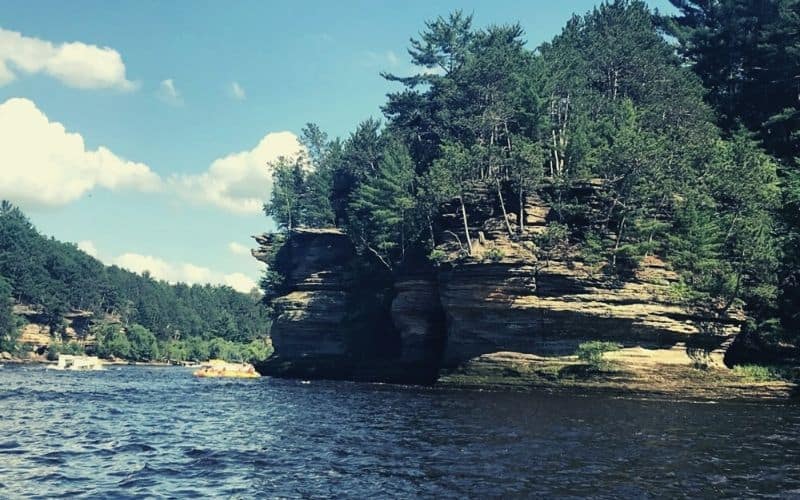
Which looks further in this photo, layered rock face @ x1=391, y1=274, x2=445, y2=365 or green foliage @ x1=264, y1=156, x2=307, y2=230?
green foliage @ x1=264, y1=156, x2=307, y2=230

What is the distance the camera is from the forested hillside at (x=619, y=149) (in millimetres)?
48594

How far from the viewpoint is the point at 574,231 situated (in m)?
54.2

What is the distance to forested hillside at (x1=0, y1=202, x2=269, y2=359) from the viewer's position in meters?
144

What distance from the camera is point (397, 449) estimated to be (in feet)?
78.0

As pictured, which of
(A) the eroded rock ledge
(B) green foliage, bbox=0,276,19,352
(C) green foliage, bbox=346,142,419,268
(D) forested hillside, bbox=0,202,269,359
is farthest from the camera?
(D) forested hillside, bbox=0,202,269,359

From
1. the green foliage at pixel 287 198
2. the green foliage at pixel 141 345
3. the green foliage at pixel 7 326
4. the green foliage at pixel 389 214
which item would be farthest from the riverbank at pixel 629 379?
the green foliage at pixel 141 345

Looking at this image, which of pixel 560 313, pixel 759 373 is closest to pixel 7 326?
pixel 560 313

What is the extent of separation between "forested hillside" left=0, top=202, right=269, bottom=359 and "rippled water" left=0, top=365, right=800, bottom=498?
100.0 metres

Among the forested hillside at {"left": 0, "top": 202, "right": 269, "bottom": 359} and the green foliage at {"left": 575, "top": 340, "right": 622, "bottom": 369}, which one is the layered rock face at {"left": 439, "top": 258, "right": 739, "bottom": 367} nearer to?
the green foliage at {"left": 575, "top": 340, "right": 622, "bottom": 369}

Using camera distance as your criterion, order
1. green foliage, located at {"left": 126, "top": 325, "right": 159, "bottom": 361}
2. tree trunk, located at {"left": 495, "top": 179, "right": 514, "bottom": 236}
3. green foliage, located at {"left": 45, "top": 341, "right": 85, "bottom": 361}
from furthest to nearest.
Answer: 1. green foliage, located at {"left": 126, "top": 325, "right": 159, "bottom": 361}
2. green foliage, located at {"left": 45, "top": 341, "right": 85, "bottom": 361}
3. tree trunk, located at {"left": 495, "top": 179, "right": 514, "bottom": 236}

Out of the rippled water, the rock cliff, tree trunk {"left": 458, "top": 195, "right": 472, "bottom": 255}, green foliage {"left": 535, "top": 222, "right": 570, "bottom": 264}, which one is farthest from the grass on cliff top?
tree trunk {"left": 458, "top": 195, "right": 472, "bottom": 255}

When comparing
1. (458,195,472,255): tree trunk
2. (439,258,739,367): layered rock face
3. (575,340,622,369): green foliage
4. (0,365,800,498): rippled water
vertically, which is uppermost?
(458,195,472,255): tree trunk

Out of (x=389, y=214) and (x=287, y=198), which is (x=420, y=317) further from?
(x=287, y=198)

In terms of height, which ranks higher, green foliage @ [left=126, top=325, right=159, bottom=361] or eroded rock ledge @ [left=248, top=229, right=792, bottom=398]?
eroded rock ledge @ [left=248, top=229, right=792, bottom=398]
